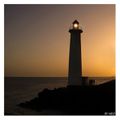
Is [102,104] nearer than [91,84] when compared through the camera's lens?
Yes

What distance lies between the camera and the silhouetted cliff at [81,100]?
166 inches

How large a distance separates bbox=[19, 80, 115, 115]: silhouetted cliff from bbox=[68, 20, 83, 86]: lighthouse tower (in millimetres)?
167

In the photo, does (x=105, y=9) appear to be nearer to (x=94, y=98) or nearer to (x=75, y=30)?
(x=75, y=30)

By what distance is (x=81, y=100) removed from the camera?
454 centimetres

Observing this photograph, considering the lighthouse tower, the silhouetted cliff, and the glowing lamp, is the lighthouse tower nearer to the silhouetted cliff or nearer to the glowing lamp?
the glowing lamp

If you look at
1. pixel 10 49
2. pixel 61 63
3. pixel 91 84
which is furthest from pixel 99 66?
pixel 10 49

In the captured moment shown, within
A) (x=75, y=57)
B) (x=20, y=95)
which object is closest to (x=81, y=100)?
(x=75, y=57)

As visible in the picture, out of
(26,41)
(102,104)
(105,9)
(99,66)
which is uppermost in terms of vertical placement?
(105,9)

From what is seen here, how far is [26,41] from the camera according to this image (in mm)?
4562

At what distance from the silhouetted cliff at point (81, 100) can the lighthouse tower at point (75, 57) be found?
17 cm

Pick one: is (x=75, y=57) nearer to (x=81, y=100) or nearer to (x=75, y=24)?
(x=75, y=24)

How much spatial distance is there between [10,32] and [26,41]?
27 cm

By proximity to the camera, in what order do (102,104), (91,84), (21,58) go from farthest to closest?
(91,84)
(21,58)
(102,104)

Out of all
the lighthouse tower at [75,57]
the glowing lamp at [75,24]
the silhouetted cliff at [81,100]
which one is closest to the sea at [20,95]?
the silhouetted cliff at [81,100]
